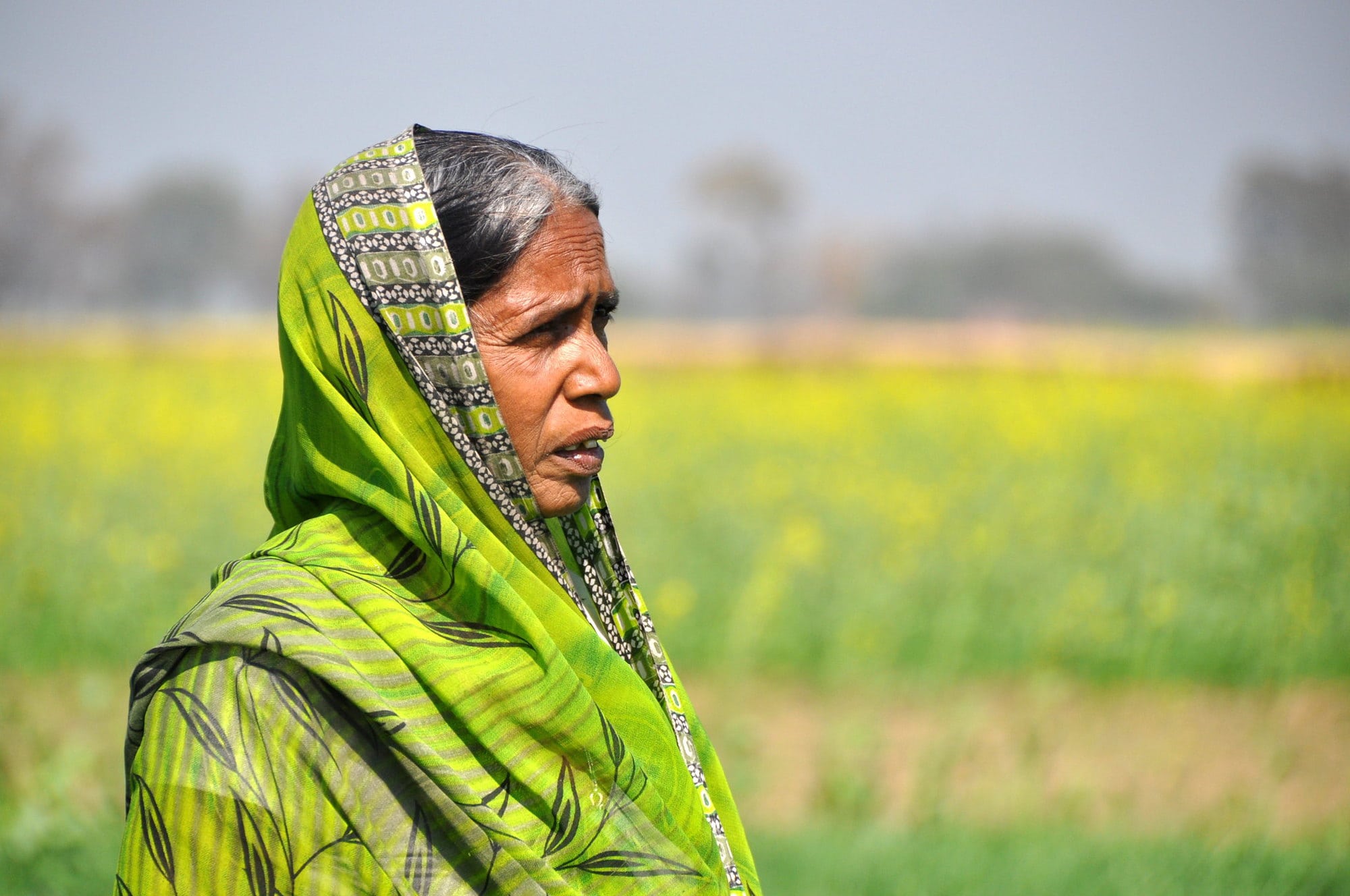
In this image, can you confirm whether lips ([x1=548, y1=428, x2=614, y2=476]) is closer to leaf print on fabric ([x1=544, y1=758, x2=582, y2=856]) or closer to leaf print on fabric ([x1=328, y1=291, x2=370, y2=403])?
leaf print on fabric ([x1=328, y1=291, x2=370, y2=403])

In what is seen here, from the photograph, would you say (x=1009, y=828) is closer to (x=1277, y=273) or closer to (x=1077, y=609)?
(x=1077, y=609)

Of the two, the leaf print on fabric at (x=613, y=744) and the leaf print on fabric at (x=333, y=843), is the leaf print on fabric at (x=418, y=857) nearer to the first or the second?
the leaf print on fabric at (x=333, y=843)

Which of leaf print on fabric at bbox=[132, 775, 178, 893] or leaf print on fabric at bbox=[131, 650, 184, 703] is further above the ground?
leaf print on fabric at bbox=[131, 650, 184, 703]

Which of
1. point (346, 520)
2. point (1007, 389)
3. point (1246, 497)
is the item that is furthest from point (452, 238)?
point (1007, 389)

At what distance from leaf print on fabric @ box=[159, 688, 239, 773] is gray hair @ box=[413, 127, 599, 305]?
0.62 metres

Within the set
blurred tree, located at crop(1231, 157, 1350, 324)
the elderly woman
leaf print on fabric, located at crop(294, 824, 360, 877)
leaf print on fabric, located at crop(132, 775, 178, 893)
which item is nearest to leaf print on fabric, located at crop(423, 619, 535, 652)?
the elderly woman

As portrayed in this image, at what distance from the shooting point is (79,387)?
13.0m

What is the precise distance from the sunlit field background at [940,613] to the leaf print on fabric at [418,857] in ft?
8.20

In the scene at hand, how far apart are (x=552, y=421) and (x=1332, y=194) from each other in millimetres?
12485

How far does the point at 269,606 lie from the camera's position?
4.26ft

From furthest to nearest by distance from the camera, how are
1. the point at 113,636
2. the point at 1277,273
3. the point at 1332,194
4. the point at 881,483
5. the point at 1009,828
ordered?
the point at 1277,273
the point at 1332,194
the point at 881,483
the point at 113,636
the point at 1009,828

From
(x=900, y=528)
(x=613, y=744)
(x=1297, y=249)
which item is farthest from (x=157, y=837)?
(x=1297, y=249)

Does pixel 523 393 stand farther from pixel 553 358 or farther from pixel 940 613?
pixel 940 613

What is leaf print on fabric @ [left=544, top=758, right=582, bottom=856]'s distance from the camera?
1.42 m
